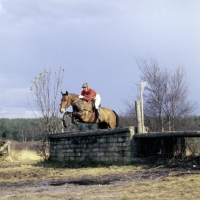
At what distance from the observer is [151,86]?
3281 cm

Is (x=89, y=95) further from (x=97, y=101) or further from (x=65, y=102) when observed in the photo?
(x=65, y=102)

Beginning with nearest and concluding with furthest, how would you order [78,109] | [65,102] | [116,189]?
[116,189] < [65,102] < [78,109]

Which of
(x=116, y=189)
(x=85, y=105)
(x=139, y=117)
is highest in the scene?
(x=85, y=105)

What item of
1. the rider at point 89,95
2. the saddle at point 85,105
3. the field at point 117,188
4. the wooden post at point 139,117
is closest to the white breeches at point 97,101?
the rider at point 89,95

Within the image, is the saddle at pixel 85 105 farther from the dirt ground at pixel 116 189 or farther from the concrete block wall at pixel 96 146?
the dirt ground at pixel 116 189

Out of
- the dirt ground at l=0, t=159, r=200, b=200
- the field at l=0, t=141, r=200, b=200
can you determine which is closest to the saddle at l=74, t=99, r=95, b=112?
the field at l=0, t=141, r=200, b=200

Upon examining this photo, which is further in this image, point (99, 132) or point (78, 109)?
point (78, 109)

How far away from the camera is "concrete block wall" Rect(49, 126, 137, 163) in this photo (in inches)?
638

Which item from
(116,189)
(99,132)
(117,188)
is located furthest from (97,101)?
(116,189)

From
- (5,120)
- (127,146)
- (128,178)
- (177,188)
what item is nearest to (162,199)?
(177,188)

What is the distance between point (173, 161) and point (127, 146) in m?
2.23

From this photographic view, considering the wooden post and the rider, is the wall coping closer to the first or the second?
the wooden post

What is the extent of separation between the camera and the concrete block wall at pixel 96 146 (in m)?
16.2

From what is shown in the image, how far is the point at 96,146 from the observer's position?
1777 centimetres
